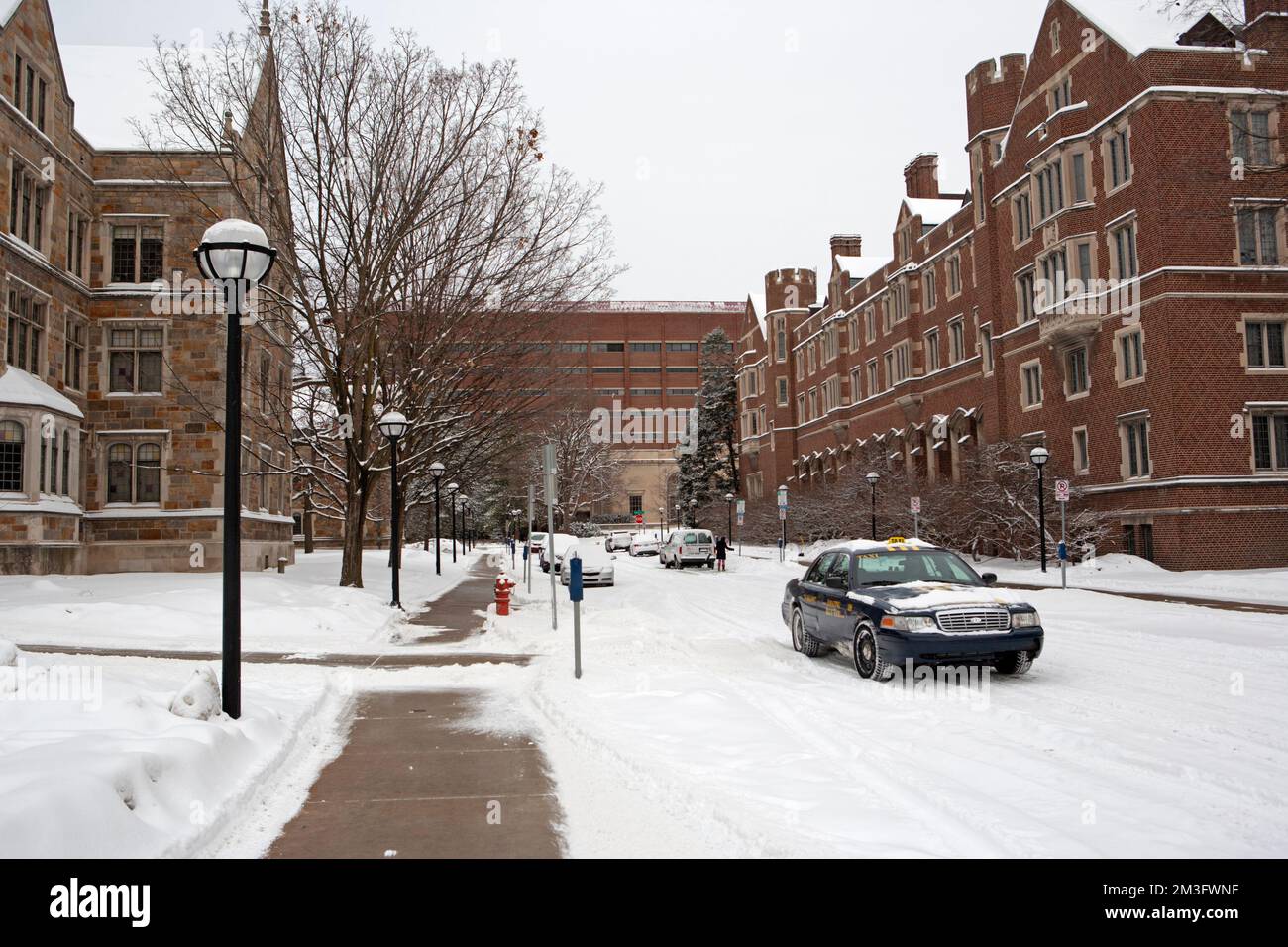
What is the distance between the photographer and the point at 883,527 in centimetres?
4216

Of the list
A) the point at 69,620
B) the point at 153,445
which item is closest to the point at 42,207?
the point at 153,445

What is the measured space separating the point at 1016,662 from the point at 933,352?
4048 cm

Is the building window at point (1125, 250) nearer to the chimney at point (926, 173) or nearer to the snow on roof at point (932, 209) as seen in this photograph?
the snow on roof at point (932, 209)

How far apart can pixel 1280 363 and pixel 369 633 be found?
26399 mm

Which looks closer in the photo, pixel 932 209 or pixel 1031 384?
pixel 1031 384

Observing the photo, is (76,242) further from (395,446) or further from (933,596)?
(933,596)

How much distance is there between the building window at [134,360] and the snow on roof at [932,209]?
121 ft

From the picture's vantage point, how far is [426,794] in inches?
255

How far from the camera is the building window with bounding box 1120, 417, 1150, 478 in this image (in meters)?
28.8

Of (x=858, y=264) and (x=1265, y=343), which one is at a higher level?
(x=858, y=264)

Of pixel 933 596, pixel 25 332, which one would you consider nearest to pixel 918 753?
pixel 933 596

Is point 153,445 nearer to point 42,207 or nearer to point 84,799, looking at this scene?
point 42,207

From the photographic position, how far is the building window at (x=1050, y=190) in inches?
1296

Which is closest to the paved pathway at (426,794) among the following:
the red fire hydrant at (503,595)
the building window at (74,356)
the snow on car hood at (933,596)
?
the snow on car hood at (933,596)
